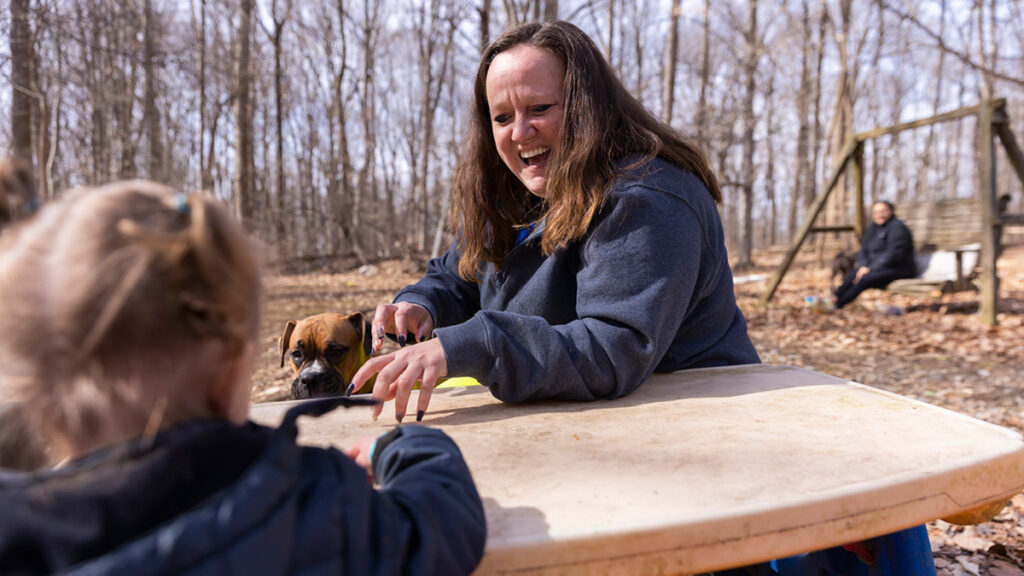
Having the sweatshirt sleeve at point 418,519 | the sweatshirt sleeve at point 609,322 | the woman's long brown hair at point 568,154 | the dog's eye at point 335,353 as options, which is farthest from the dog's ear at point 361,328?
the sweatshirt sleeve at point 418,519

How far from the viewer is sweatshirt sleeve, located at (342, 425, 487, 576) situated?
2.69 ft

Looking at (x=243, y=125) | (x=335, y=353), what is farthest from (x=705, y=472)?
(x=243, y=125)

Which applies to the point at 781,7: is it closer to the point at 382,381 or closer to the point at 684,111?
the point at 684,111

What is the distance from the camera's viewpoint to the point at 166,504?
2.45 ft

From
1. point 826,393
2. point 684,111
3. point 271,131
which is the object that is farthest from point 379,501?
point 271,131

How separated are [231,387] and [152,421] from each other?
13cm

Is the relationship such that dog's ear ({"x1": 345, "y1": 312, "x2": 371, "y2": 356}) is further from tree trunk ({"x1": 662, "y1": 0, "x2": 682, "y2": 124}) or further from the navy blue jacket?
tree trunk ({"x1": 662, "y1": 0, "x2": 682, "y2": 124})

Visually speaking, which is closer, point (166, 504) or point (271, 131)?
point (166, 504)

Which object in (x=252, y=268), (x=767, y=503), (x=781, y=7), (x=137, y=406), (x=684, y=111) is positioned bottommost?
(x=767, y=503)

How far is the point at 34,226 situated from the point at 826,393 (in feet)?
5.71

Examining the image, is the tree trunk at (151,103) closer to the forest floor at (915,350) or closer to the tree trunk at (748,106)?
the forest floor at (915,350)

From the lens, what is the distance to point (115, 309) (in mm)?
707

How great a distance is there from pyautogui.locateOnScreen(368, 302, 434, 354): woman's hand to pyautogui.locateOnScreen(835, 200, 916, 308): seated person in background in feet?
27.7

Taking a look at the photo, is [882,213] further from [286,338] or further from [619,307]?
[619,307]
